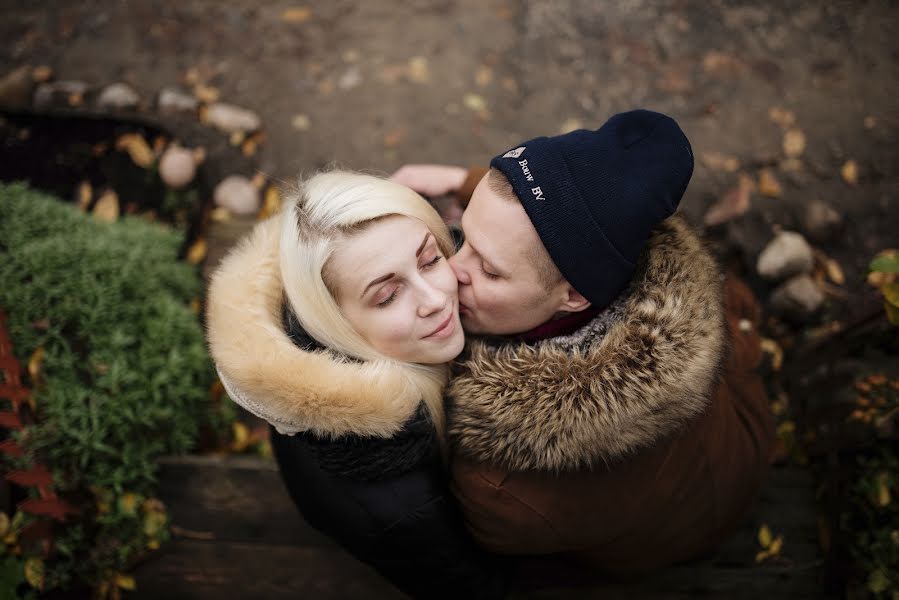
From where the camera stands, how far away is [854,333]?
119 inches

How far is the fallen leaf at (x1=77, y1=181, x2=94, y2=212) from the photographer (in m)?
4.32

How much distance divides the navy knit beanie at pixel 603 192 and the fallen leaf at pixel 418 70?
3.25 metres

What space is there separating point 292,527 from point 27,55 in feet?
16.2

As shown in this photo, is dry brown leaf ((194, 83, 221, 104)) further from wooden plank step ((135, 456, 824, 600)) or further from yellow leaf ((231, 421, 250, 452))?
wooden plank step ((135, 456, 824, 600))

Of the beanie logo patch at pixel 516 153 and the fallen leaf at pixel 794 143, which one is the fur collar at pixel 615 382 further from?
the fallen leaf at pixel 794 143

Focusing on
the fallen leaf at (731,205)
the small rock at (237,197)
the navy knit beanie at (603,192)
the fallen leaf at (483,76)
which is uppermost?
the navy knit beanie at (603,192)

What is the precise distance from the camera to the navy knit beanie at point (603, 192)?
1988 millimetres

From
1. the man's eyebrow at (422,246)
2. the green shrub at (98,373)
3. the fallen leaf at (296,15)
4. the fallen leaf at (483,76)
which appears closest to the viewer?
the man's eyebrow at (422,246)

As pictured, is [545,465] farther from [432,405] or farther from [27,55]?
[27,55]

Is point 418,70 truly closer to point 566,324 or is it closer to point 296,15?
point 296,15

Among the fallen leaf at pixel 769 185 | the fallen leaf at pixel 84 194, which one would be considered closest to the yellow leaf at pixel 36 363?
the fallen leaf at pixel 84 194

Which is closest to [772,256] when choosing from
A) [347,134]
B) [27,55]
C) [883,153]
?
[883,153]

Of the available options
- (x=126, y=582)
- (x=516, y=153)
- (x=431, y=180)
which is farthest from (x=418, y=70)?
(x=126, y=582)

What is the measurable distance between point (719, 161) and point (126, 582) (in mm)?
4793
